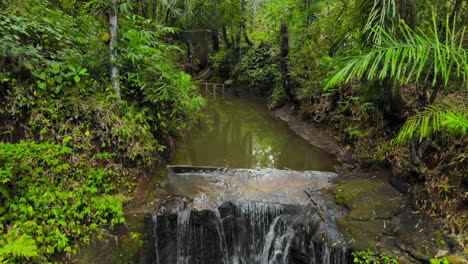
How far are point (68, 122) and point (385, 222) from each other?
4736mm

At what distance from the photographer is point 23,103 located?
4215mm

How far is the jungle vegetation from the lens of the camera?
3439mm

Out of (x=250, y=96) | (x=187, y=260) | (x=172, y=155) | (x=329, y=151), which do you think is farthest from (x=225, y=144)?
(x=250, y=96)

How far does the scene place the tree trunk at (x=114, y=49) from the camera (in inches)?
183

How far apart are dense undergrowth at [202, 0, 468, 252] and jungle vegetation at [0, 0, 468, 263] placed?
2 centimetres

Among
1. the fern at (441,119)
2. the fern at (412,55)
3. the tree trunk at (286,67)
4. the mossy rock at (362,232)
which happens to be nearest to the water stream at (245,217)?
the mossy rock at (362,232)

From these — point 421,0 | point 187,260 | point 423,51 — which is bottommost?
point 187,260

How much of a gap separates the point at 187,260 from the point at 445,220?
11.9 ft

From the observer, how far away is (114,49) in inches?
188

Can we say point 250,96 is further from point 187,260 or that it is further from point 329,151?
point 187,260

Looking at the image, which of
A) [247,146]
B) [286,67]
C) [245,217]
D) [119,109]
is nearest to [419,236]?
[245,217]

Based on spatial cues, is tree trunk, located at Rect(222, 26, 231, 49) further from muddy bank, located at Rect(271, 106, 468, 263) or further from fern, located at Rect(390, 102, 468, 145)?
fern, located at Rect(390, 102, 468, 145)

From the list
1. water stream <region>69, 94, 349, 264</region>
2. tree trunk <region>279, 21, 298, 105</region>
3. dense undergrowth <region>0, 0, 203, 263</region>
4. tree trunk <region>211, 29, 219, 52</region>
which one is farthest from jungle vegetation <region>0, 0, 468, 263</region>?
tree trunk <region>211, 29, 219, 52</region>

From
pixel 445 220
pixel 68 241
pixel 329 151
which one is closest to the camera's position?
pixel 68 241
